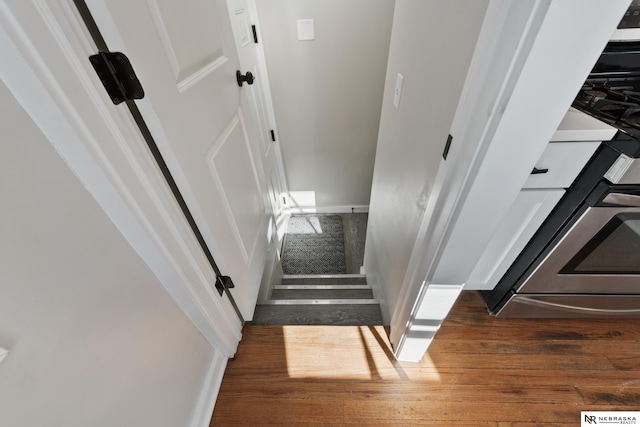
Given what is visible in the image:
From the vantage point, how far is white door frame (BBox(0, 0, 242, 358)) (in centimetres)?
38

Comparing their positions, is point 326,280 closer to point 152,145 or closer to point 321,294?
point 321,294

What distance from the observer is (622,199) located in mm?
787

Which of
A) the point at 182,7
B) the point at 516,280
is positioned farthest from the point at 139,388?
the point at 516,280

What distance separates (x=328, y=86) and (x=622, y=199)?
178cm

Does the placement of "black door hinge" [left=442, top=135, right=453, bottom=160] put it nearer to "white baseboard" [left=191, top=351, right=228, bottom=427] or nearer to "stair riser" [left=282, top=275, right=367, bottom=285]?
"white baseboard" [left=191, top=351, right=228, bottom=427]

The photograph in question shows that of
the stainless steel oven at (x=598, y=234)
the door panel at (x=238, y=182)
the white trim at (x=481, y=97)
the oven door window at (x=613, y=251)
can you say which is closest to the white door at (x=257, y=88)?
the door panel at (x=238, y=182)

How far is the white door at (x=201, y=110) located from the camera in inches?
21.5

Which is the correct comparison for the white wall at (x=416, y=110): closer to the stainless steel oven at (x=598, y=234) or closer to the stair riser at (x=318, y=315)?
the stair riser at (x=318, y=315)

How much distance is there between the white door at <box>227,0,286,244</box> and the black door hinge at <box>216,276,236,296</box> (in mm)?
718

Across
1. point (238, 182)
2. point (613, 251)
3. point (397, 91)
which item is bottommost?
point (613, 251)

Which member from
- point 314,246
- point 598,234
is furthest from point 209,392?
point 314,246

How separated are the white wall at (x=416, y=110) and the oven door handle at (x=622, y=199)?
0.59 metres

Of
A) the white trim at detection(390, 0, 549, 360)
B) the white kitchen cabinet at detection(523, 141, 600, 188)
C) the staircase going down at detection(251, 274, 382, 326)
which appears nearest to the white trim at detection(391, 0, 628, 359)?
the white trim at detection(390, 0, 549, 360)

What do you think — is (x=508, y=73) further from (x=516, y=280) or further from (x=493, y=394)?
(x=493, y=394)
